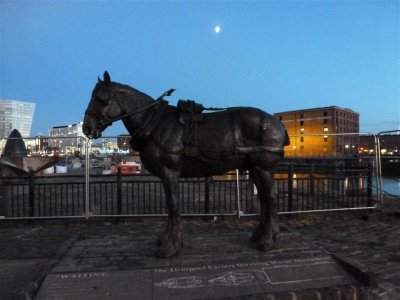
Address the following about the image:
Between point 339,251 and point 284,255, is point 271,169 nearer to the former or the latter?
point 284,255

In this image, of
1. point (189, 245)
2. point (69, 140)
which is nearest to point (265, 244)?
point (189, 245)

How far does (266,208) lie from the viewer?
183 inches

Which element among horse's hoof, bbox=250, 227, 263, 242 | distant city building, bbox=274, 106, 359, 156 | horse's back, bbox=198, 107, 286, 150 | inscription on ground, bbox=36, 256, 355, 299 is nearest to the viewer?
inscription on ground, bbox=36, 256, 355, 299

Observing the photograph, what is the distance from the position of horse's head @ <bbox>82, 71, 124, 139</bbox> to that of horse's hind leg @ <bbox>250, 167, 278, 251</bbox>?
202 centimetres

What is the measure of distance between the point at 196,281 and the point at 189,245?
120 centimetres

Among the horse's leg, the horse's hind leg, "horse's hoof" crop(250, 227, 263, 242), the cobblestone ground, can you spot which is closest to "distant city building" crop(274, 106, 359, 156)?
the cobblestone ground

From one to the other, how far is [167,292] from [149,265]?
0.60m

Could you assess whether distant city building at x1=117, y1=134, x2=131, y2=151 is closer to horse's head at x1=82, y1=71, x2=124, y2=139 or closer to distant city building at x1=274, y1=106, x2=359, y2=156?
horse's head at x1=82, y1=71, x2=124, y2=139

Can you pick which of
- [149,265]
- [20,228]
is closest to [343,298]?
[149,265]

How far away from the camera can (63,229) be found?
293 inches

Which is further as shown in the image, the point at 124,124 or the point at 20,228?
the point at 20,228

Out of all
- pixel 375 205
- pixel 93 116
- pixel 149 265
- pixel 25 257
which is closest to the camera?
pixel 149 265

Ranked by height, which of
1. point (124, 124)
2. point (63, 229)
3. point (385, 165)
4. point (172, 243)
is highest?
point (124, 124)

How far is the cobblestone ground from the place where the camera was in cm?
395
